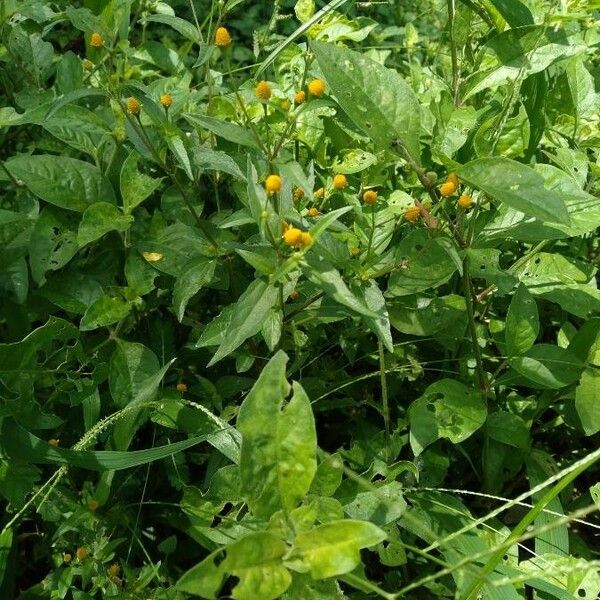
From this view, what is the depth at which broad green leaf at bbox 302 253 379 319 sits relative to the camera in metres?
1.03

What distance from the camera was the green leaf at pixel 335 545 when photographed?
890 mm

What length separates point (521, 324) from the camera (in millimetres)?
1358

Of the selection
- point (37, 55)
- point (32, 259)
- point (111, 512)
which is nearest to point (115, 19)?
point (37, 55)

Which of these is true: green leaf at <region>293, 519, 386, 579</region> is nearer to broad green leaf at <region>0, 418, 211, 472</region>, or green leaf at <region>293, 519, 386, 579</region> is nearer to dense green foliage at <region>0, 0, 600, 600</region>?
dense green foliage at <region>0, 0, 600, 600</region>

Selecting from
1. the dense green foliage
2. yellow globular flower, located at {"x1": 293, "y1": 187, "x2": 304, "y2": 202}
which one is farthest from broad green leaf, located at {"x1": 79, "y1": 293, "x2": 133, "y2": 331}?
yellow globular flower, located at {"x1": 293, "y1": 187, "x2": 304, "y2": 202}

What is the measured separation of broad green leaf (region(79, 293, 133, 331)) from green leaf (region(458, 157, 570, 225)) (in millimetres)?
641

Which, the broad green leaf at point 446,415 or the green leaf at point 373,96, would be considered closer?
the green leaf at point 373,96

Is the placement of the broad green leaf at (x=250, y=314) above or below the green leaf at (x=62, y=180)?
below

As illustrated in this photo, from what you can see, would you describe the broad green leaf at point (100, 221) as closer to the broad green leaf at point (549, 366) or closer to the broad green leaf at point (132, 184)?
the broad green leaf at point (132, 184)

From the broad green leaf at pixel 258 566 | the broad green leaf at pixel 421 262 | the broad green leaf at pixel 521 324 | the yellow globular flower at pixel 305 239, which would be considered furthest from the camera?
the broad green leaf at pixel 521 324

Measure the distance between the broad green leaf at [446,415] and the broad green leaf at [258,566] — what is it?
433 millimetres

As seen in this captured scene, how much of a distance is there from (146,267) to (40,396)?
1.06ft

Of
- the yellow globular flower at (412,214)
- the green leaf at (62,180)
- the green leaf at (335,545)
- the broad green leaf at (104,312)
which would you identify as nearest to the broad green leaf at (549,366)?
the yellow globular flower at (412,214)

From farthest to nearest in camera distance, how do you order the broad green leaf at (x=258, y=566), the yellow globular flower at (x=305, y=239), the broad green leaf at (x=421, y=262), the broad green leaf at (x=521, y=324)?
the broad green leaf at (x=521, y=324)
the broad green leaf at (x=421, y=262)
the yellow globular flower at (x=305, y=239)
the broad green leaf at (x=258, y=566)
